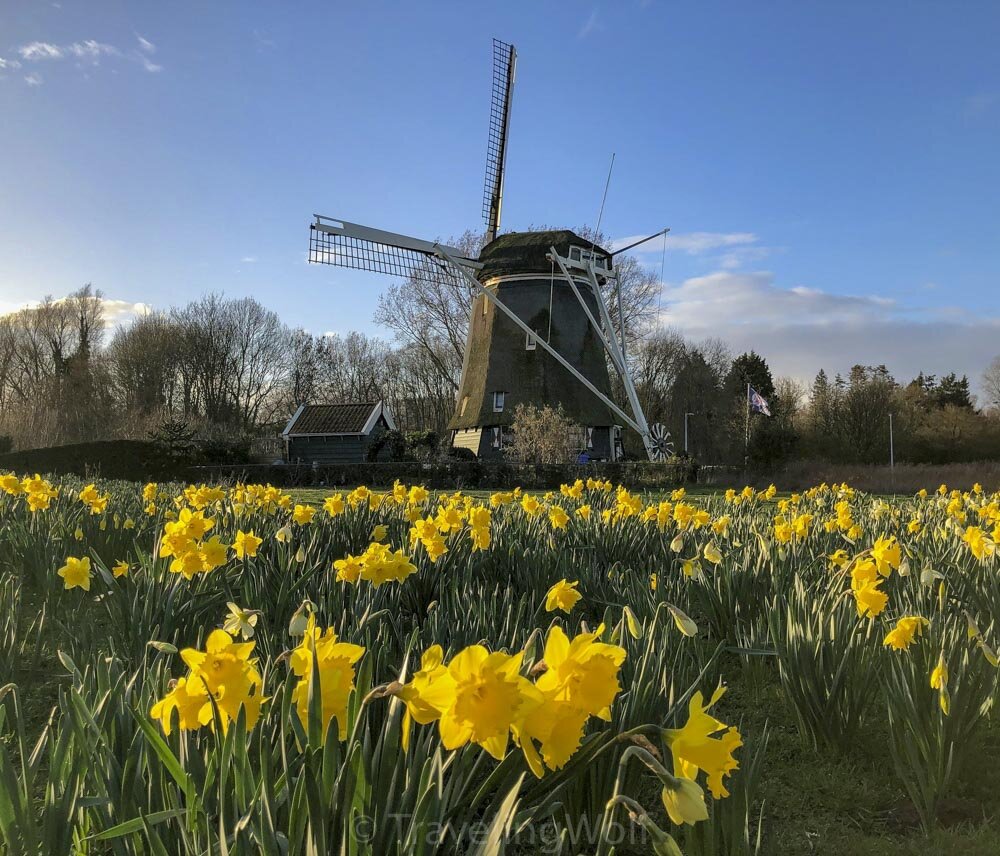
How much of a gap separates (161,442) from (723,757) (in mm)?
22382

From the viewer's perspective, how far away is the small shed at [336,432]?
26.5 meters

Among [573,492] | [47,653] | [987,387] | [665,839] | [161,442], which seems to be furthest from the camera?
[987,387]

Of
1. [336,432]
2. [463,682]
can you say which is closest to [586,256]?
[336,432]

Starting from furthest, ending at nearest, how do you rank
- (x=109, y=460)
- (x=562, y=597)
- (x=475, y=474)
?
1. (x=109, y=460)
2. (x=475, y=474)
3. (x=562, y=597)

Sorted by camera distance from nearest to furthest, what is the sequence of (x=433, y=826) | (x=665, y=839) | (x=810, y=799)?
1. (x=665, y=839)
2. (x=433, y=826)
3. (x=810, y=799)

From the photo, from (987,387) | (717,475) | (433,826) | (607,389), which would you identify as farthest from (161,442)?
(987,387)

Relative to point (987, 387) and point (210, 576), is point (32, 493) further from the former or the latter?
point (987, 387)

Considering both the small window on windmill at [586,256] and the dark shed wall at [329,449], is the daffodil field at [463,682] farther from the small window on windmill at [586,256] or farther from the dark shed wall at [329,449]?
the dark shed wall at [329,449]

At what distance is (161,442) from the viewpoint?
21.0 m

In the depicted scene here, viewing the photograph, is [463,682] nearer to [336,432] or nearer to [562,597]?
[562,597]

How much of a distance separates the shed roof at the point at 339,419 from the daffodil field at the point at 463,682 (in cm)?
2143

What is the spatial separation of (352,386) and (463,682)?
137 ft

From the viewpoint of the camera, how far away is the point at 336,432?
87.5ft

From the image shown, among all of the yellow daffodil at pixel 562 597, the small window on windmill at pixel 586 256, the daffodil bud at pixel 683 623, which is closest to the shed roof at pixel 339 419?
the small window on windmill at pixel 586 256
